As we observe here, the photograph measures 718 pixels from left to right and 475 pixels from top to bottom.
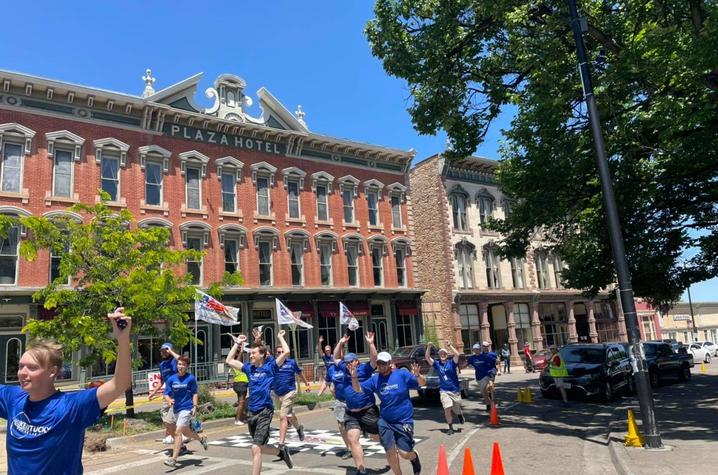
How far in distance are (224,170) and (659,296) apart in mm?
20669

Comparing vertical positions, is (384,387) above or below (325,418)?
above

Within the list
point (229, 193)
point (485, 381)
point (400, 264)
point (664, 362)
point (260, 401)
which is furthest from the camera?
point (400, 264)

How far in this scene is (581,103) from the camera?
1386cm

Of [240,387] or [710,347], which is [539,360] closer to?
[710,347]

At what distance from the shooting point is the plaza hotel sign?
26.5m

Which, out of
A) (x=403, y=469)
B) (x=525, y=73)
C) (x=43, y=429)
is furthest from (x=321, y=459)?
(x=525, y=73)

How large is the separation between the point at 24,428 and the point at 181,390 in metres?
6.47

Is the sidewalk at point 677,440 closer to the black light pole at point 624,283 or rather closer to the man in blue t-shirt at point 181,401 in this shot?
the black light pole at point 624,283

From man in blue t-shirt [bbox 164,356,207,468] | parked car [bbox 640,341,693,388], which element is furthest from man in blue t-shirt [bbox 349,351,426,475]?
parked car [bbox 640,341,693,388]

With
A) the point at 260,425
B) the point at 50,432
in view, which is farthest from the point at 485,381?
the point at 50,432

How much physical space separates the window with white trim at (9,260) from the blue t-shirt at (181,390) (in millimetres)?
15830

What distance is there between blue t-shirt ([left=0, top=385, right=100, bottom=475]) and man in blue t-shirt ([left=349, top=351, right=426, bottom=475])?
14.7 feet

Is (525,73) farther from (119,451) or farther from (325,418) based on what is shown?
(119,451)

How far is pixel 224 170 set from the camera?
27.9 meters
